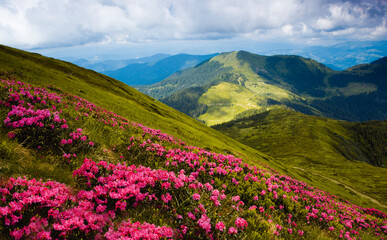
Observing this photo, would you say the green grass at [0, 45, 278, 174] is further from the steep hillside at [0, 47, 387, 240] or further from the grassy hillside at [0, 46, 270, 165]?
the steep hillside at [0, 47, 387, 240]

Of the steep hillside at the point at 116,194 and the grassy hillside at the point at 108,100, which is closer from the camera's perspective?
the steep hillside at the point at 116,194

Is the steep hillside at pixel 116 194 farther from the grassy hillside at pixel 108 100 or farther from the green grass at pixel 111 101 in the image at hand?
the grassy hillside at pixel 108 100

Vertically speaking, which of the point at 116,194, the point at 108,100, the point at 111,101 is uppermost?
the point at 108,100

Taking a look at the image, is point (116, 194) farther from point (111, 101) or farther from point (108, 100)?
point (108, 100)

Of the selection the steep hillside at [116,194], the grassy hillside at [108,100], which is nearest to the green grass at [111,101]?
the grassy hillside at [108,100]

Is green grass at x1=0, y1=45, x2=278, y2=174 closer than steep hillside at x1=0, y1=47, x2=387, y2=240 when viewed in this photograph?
No

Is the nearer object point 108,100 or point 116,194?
point 116,194

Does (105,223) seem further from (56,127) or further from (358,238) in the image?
(358,238)

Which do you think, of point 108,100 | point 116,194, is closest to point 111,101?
point 108,100

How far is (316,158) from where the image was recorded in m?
153

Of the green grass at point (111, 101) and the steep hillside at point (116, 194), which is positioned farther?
the green grass at point (111, 101)

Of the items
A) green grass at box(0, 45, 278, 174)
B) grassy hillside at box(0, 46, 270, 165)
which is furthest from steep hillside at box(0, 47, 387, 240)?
grassy hillside at box(0, 46, 270, 165)

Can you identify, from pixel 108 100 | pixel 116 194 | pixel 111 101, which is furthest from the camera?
pixel 108 100

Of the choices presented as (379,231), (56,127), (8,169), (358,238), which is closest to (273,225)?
(358,238)
